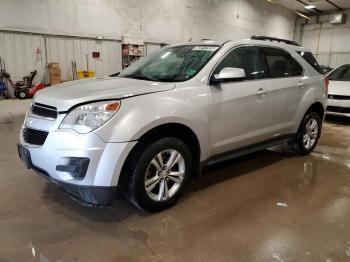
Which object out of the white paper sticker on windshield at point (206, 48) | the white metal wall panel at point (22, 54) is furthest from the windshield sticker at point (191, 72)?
the white metal wall panel at point (22, 54)

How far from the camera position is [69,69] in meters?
10.9

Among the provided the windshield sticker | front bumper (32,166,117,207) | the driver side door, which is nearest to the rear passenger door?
the driver side door

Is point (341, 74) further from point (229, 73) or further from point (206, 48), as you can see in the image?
point (229, 73)

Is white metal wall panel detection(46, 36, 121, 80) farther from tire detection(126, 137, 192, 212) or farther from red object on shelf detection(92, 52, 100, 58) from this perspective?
tire detection(126, 137, 192, 212)

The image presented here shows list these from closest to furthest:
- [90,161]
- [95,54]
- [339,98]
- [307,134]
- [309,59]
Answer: [90,161] < [309,59] < [307,134] < [339,98] < [95,54]

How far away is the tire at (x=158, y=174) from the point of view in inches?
94.3

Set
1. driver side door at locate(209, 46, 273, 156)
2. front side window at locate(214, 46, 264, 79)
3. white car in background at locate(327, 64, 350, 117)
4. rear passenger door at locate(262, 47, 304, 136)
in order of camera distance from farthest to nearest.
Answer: white car in background at locate(327, 64, 350, 117) < rear passenger door at locate(262, 47, 304, 136) < front side window at locate(214, 46, 264, 79) < driver side door at locate(209, 46, 273, 156)

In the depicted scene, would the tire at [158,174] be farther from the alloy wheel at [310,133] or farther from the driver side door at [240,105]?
the alloy wheel at [310,133]

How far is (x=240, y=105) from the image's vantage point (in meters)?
3.07

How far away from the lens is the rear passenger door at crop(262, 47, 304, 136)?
3.52m

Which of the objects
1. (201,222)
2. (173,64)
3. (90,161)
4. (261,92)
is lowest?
(201,222)

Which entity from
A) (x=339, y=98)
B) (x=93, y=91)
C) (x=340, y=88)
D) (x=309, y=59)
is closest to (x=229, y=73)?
(x=93, y=91)

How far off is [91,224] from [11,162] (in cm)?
204

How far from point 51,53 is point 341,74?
360 inches
